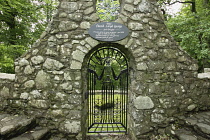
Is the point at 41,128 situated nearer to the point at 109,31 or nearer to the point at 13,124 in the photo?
the point at 13,124

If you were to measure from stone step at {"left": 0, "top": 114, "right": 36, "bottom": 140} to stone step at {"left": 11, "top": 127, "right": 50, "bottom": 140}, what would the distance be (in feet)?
0.29

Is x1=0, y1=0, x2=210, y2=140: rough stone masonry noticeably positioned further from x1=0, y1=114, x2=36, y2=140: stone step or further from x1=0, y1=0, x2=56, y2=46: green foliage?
x1=0, y1=0, x2=56, y2=46: green foliage

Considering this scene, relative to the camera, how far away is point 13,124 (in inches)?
86.1

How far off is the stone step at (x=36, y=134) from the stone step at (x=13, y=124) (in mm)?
89

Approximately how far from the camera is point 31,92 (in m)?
2.55

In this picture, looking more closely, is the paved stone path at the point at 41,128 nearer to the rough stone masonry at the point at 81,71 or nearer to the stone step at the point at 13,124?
the stone step at the point at 13,124

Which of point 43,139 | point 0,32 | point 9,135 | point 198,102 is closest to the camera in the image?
point 9,135

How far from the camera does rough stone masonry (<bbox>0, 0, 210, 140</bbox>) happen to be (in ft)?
8.13

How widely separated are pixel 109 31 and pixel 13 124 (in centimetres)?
267

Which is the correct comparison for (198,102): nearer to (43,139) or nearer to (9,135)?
(43,139)

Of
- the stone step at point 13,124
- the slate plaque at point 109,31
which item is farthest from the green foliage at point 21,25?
the slate plaque at point 109,31

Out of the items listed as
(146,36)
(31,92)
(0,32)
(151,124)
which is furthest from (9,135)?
(0,32)

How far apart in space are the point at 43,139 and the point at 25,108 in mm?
806

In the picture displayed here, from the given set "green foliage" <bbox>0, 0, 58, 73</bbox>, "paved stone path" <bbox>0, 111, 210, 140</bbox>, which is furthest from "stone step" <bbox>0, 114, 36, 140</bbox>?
"green foliage" <bbox>0, 0, 58, 73</bbox>
